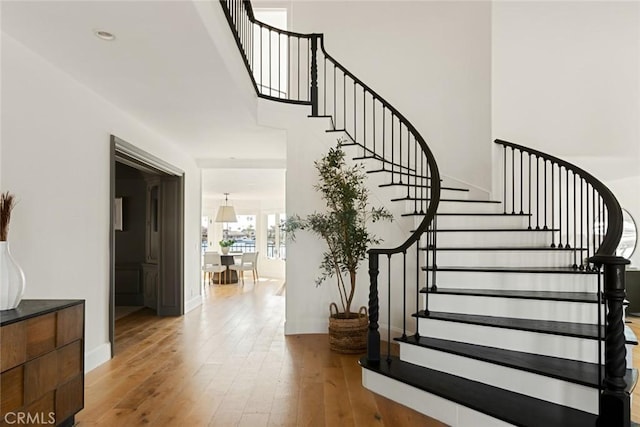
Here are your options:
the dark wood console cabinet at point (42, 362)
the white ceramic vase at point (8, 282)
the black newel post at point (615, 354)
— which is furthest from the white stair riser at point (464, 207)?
the white ceramic vase at point (8, 282)

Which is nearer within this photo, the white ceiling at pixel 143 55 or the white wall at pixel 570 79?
the white ceiling at pixel 143 55

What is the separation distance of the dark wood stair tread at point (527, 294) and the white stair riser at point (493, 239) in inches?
30.1

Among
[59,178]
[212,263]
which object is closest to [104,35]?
[59,178]

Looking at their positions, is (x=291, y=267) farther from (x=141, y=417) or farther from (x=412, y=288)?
(x=141, y=417)

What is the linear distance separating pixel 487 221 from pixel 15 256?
441 cm

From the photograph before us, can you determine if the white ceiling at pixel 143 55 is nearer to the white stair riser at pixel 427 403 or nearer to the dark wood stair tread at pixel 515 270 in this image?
the dark wood stair tread at pixel 515 270

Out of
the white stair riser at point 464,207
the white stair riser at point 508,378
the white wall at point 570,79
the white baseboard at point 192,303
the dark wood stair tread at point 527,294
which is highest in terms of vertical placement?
the white wall at point 570,79

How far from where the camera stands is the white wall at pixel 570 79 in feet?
19.4

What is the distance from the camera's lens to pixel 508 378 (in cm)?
276

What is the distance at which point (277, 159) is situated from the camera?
7281 mm

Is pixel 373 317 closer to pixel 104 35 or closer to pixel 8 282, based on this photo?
pixel 8 282

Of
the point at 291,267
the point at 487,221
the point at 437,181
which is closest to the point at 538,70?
the point at 487,221

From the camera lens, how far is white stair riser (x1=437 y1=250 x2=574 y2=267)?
13.3 feet
